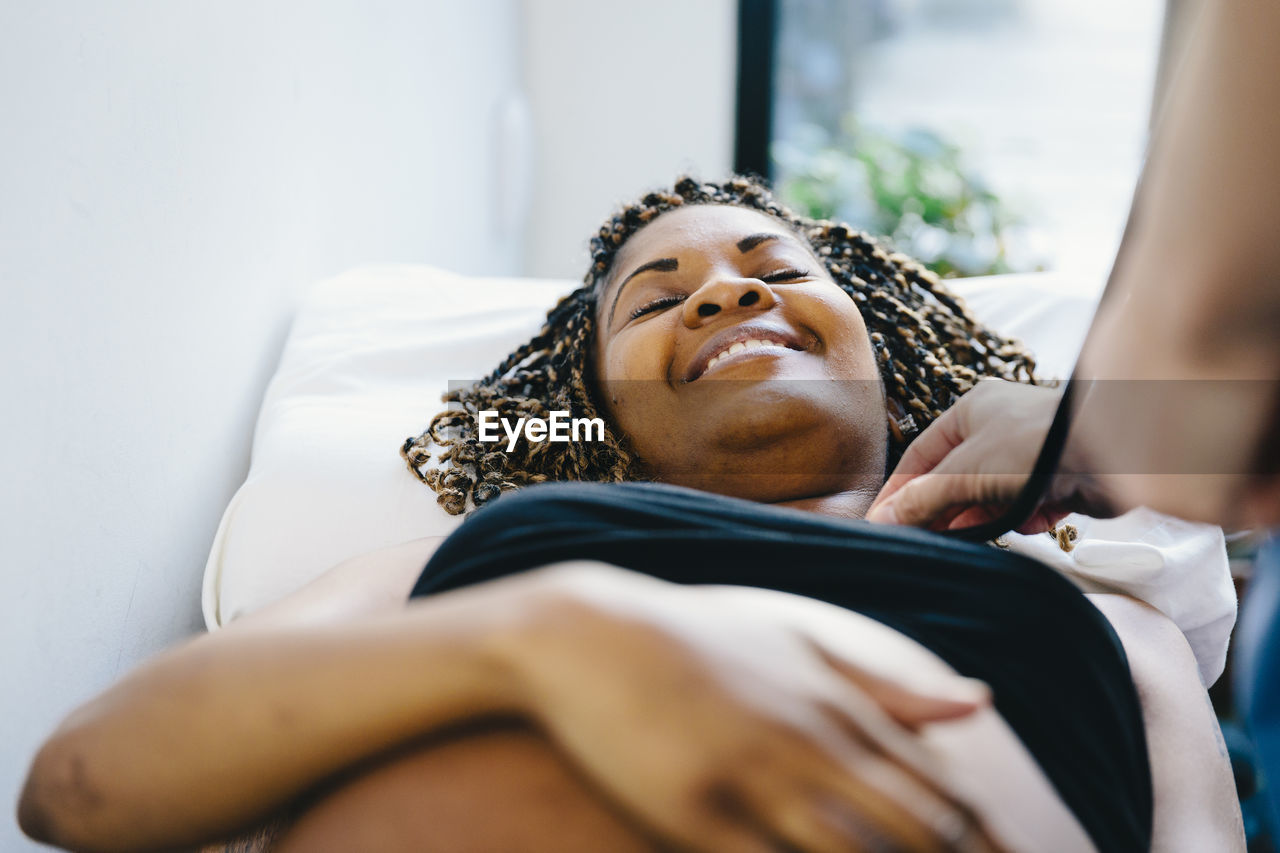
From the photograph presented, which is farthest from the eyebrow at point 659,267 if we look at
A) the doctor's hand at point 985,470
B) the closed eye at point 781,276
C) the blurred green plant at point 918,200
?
the blurred green plant at point 918,200

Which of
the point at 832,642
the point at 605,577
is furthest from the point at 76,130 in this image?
the point at 832,642

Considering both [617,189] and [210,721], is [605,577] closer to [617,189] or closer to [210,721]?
[210,721]

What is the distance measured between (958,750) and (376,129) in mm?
1484

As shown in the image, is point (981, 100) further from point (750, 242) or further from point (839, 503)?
point (839, 503)

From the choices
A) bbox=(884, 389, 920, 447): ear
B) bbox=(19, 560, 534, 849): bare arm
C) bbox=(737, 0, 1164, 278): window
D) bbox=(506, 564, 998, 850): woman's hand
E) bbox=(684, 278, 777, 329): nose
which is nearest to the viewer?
bbox=(506, 564, 998, 850): woman's hand

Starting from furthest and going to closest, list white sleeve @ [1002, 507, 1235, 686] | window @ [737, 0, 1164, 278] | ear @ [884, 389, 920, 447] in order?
window @ [737, 0, 1164, 278]
ear @ [884, 389, 920, 447]
white sleeve @ [1002, 507, 1235, 686]

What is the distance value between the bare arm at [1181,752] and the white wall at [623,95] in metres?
1.77

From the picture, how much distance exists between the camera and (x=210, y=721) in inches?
23.5

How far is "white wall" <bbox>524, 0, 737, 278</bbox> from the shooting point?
2410mm

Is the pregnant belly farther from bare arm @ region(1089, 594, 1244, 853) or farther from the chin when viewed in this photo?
the chin

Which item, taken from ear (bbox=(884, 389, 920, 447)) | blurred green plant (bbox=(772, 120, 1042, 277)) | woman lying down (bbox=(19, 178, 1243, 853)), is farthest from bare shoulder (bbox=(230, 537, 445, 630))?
blurred green plant (bbox=(772, 120, 1042, 277))

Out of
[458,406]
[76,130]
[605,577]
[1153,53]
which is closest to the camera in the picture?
[605,577]

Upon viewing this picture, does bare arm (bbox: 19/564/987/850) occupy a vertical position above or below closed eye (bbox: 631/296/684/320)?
below
